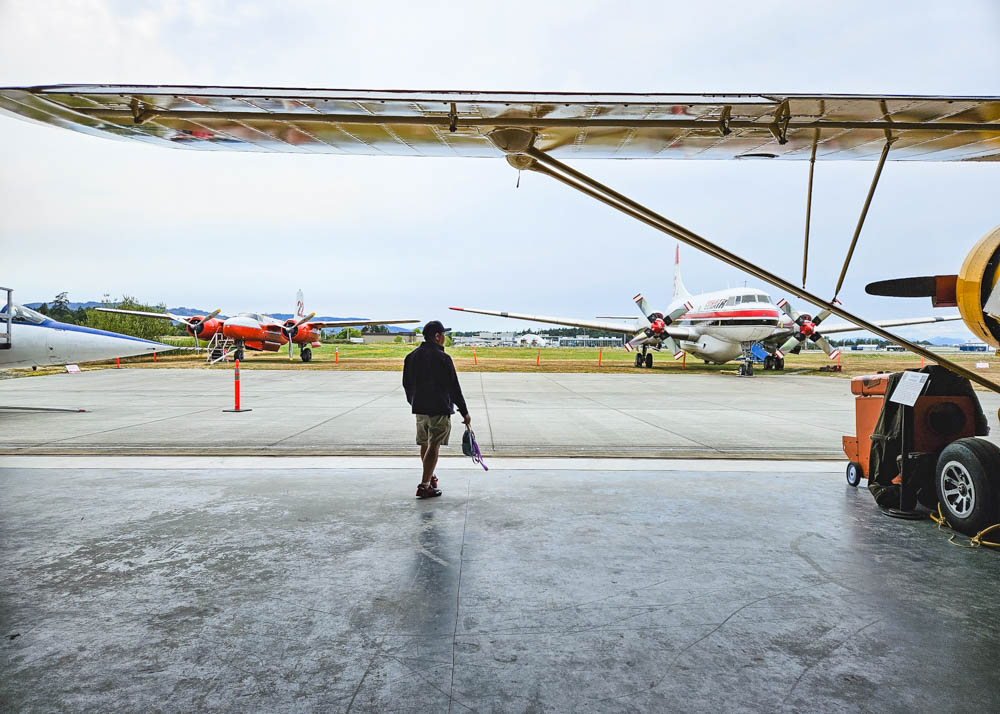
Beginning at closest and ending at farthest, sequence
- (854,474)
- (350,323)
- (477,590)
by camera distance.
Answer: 1. (477,590)
2. (854,474)
3. (350,323)

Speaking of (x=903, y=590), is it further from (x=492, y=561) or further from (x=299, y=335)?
(x=299, y=335)

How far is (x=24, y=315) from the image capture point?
12.4 metres

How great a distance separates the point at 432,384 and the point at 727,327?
2439 centimetres

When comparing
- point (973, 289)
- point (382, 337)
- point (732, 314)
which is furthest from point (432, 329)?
point (382, 337)

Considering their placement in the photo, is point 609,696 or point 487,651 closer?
point 609,696

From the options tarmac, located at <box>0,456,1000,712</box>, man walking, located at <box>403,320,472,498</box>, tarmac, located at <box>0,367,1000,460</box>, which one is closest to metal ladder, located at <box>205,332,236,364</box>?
tarmac, located at <box>0,367,1000,460</box>

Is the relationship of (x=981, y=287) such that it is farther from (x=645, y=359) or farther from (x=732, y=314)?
(x=645, y=359)

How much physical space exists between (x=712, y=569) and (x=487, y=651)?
182cm

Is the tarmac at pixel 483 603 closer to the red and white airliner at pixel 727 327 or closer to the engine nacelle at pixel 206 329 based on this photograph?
the red and white airliner at pixel 727 327

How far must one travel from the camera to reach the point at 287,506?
526 centimetres

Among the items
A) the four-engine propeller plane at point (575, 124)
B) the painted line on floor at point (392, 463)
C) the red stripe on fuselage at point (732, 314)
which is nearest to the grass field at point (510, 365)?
the red stripe on fuselage at point (732, 314)

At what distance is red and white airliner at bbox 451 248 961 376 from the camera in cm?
2658

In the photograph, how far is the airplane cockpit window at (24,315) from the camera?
1188cm

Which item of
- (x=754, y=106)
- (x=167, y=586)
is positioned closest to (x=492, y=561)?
(x=167, y=586)
